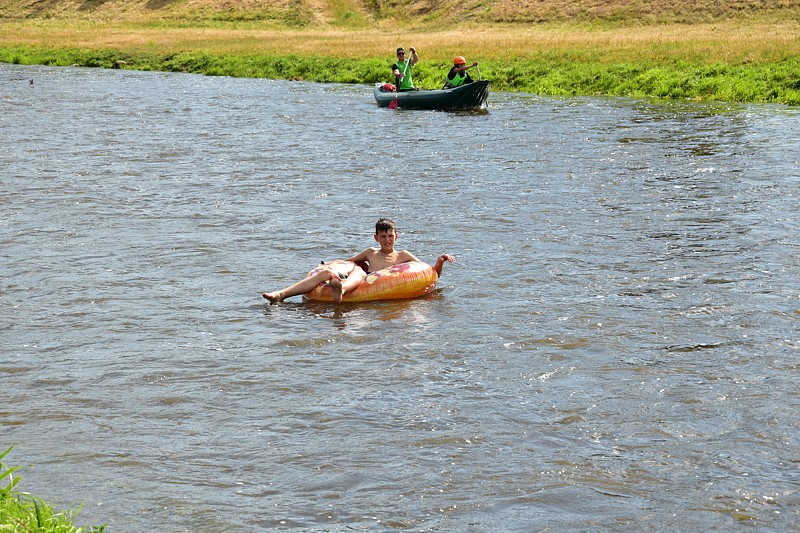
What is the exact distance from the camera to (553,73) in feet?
120

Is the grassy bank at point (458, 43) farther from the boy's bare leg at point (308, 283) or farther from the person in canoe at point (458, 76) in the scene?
the boy's bare leg at point (308, 283)

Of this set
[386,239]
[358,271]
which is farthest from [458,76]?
[358,271]

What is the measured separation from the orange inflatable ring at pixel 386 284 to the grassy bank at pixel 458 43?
69.2 feet

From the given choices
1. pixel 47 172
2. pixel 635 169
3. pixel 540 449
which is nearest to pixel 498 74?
pixel 635 169

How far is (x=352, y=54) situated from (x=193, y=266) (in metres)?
35.5

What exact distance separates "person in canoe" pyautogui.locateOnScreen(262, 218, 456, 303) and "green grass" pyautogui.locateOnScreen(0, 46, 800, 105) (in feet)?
68.5

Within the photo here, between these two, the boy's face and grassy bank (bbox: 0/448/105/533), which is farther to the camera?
the boy's face

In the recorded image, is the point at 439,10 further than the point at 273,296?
Yes

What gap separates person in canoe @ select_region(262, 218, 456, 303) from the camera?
37.2 ft

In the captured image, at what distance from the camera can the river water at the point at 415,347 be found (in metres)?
6.90

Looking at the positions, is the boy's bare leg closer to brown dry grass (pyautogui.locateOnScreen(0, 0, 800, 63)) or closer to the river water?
the river water

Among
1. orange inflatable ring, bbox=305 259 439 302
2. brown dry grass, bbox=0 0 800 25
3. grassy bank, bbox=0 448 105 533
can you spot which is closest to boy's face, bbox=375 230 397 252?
orange inflatable ring, bbox=305 259 439 302

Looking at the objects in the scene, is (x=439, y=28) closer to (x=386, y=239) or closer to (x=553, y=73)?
(x=553, y=73)

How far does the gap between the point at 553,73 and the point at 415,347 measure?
28.1 metres
